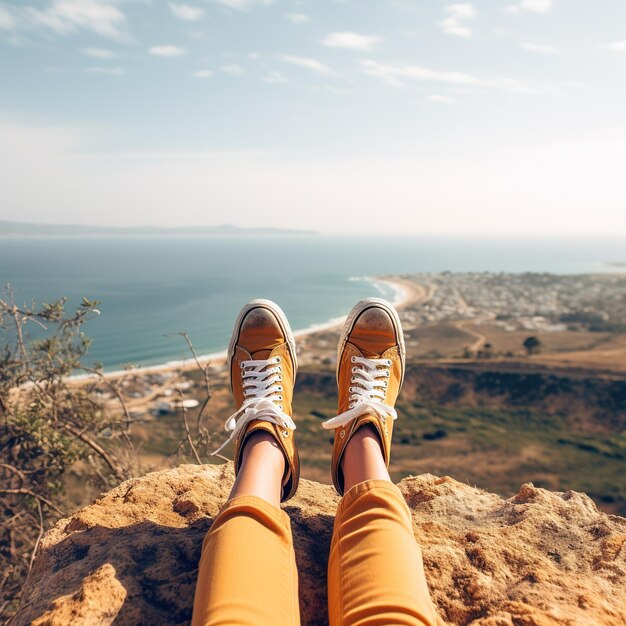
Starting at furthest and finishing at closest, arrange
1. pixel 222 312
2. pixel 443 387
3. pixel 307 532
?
pixel 222 312 < pixel 443 387 < pixel 307 532

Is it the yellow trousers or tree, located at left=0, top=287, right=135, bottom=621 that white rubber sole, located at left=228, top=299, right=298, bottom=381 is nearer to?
tree, located at left=0, top=287, right=135, bottom=621

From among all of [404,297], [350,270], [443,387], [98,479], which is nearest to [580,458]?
[443,387]

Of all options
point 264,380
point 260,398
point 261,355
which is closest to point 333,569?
point 260,398

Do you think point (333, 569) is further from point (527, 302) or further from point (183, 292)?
point (183, 292)

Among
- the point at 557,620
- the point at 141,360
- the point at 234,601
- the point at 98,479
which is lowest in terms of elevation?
the point at 141,360

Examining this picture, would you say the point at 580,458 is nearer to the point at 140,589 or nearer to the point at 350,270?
the point at 140,589

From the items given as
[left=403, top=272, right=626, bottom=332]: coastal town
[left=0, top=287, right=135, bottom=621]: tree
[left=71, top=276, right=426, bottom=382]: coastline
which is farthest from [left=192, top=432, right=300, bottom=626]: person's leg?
[left=403, top=272, right=626, bottom=332]: coastal town
